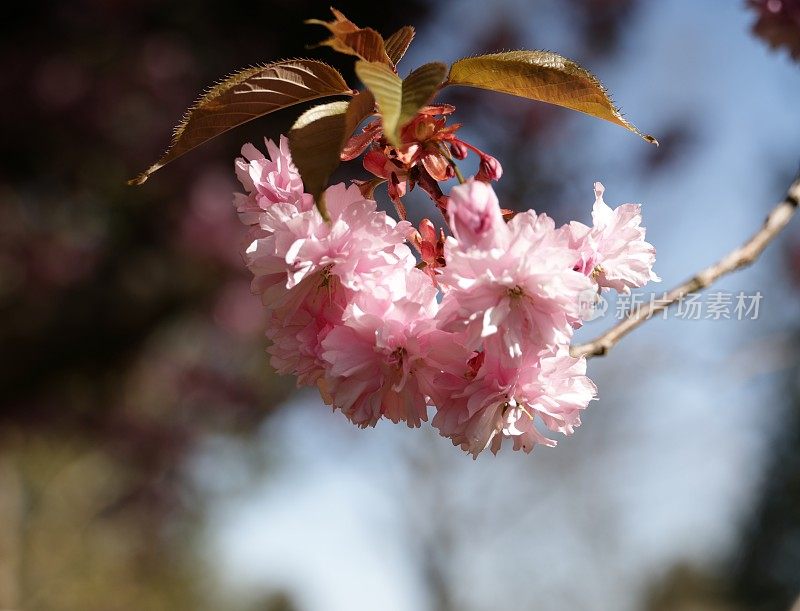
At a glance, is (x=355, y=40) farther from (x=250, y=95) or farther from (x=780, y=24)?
(x=780, y=24)

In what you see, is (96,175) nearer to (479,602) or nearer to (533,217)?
(533,217)

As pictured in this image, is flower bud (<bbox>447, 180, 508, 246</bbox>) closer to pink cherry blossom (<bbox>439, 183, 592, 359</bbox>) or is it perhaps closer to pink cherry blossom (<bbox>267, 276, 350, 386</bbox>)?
pink cherry blossom (<bbox>439, 183, 592, 359</bbox>)

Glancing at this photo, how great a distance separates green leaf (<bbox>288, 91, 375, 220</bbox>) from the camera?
1.59 ft

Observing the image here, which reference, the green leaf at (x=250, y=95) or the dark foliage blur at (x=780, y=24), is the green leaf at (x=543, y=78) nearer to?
the green leaf at (x=250, y=95)

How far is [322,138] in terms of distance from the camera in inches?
19.7

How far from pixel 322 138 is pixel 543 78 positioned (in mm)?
157

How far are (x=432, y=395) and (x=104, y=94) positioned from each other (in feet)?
11.9

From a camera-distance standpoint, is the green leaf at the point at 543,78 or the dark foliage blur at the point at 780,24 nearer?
the green leaf at the point at 543,78

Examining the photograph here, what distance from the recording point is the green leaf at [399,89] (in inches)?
17.4

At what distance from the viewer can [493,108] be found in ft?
12.6

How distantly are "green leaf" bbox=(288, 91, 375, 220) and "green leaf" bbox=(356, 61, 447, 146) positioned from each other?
19 millimetres

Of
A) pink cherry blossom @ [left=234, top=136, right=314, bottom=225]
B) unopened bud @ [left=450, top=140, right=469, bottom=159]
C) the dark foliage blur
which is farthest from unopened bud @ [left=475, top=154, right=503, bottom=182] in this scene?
the dark foliage blur

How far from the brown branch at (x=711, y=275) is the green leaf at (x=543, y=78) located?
17 centimetres

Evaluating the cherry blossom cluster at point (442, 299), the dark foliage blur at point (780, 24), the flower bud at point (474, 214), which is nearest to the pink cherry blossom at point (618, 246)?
the cherry blossom cluster at point (442, 299)
